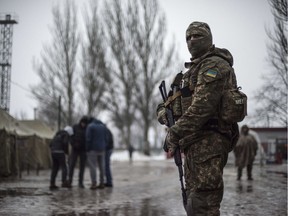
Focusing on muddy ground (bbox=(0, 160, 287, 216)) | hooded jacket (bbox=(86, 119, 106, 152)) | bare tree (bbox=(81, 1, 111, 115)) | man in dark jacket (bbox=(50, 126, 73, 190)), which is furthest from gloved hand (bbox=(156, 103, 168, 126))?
bare tree (bbox=(81, 1, 111, 115))

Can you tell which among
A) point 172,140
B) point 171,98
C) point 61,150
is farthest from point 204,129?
point 61,150

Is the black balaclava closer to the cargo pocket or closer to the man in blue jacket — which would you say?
the cargo pocket

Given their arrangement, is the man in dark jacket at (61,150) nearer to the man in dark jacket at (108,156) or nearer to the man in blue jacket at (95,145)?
the man in blue jacket at (95,145)

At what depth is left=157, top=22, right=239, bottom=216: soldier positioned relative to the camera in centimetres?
371

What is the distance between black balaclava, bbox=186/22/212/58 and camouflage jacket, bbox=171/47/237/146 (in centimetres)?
13

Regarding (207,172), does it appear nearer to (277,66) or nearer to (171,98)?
(171,98)

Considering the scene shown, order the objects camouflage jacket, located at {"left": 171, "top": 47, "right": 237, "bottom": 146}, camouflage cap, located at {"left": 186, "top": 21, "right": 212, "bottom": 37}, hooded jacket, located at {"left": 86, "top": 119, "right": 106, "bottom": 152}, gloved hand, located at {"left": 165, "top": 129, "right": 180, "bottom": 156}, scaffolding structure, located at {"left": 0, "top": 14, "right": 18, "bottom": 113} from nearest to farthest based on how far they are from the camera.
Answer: camouflage jacket, located at {"left": 171, "top": 47, "right": 237, "bottom": 146} → gloved hand, located at {"left": 165, "top": 129, "right": 180, "bottom": 156} → camouflage cap, located at {"left": 186, "top": 21, "right": 212, "bottom": 37} → hooded jacket, located at {"left": 86, "top": 119, "right": 106, "bottom": 152} → scaffolding structure, located at {"left": 0, "top": 14, "right": 18, "bottom": 113}

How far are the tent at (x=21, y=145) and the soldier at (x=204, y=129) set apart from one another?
1055cm

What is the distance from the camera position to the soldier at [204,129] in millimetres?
3713

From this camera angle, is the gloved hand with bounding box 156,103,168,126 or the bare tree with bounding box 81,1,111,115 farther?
the bare tree with bounding box 81,1,111,115

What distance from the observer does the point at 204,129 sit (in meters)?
3.84

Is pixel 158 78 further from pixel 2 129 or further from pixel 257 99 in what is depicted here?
pixel 2 129

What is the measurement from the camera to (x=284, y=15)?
11.8 m

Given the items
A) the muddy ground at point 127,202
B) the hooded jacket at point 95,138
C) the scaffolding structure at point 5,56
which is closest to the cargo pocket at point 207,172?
the muddy ground at point 127,202
